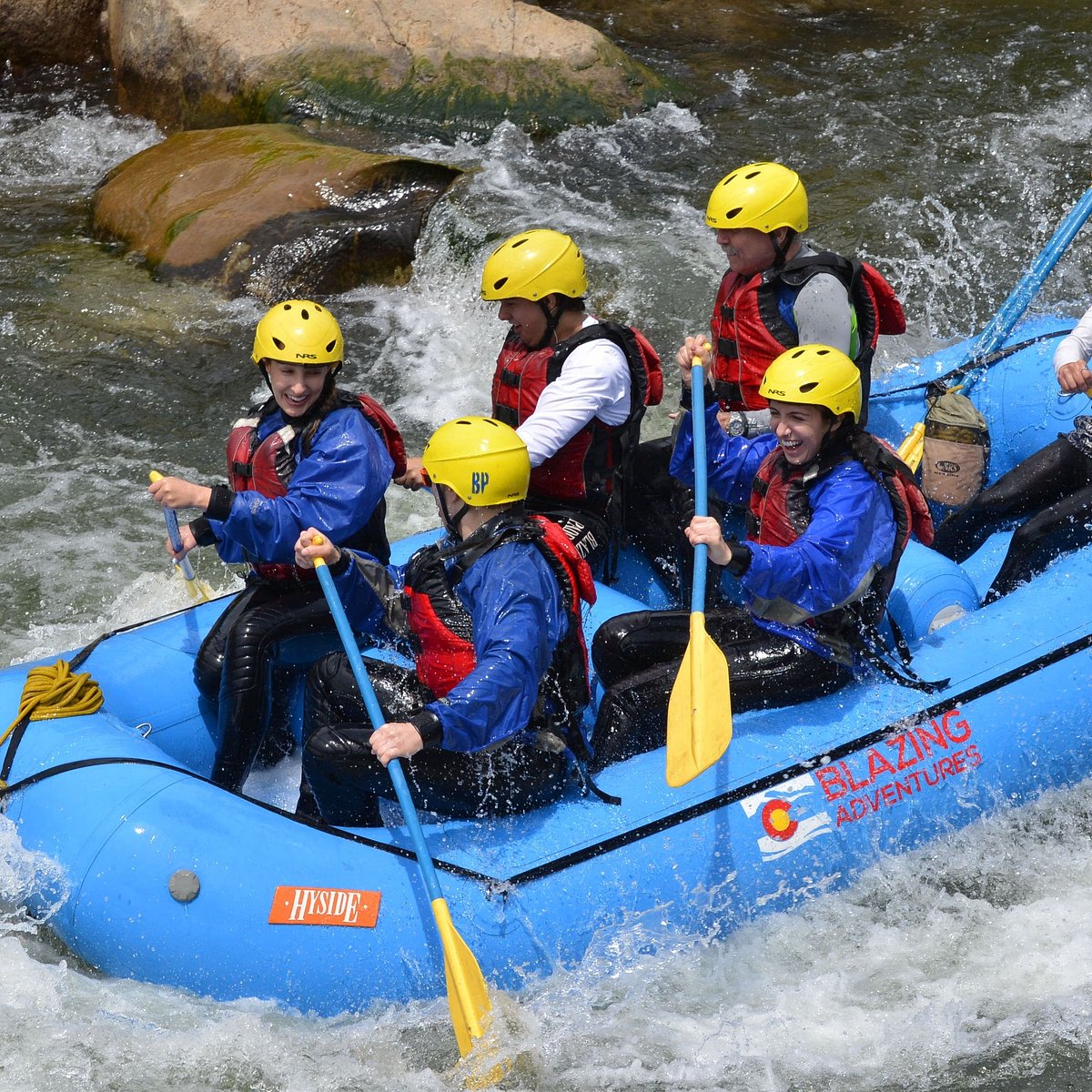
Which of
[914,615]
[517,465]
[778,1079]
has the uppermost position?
[517,465]

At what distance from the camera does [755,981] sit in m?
3.95

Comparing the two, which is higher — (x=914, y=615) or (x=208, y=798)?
(x=914, y=615)

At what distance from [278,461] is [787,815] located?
183 cm

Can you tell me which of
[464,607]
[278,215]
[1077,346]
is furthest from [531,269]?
[278,215]

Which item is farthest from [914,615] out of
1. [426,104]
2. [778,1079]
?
[426,104]

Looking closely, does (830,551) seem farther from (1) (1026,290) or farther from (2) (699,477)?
(1) (1026,290)

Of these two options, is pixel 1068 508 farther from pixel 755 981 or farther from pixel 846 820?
pixel 755 981

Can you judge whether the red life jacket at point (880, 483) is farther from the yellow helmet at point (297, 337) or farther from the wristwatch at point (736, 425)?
the yellow helmet at point (297, 337)

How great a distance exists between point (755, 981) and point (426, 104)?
24.9 ft

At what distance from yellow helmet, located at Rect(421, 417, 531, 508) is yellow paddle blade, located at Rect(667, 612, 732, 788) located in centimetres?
66

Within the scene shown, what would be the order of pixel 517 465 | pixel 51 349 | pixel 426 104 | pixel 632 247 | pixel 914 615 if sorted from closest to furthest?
pixel 517 465, pixel 914 615, pixel 51 349, pixel 632 247, pixel 426 104

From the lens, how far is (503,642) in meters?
3.47

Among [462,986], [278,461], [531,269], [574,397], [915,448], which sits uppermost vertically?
[531,269]

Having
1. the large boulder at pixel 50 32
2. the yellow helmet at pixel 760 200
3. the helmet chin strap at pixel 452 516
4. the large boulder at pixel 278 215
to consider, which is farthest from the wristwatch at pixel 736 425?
the large boulder at pixel 50 32
